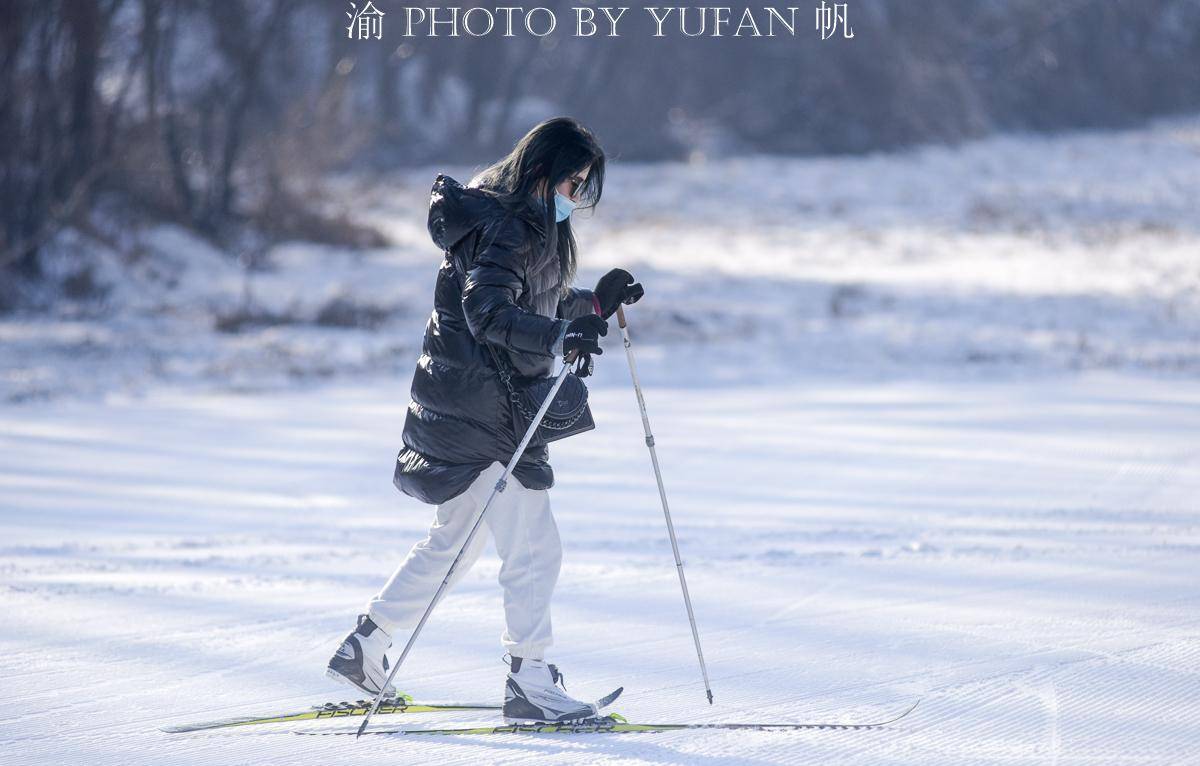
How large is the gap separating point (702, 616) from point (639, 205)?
17949 mm

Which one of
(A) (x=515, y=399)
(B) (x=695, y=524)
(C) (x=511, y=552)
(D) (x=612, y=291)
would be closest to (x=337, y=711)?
(C) (x=511, y=552)

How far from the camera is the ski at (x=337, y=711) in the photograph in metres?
3.32

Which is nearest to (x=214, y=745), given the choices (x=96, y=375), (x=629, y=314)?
(x=96, y=375)

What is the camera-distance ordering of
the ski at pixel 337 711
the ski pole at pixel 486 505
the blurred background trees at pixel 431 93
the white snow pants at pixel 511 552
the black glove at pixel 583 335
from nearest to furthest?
the black glove at pixel 583 335, the ski pole at pixel 486 505, the white snow pants at pixel 511 552, the ski at pixel 337 711, the blurred background trees at pixel 431 93

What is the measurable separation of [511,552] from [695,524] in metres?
2.50

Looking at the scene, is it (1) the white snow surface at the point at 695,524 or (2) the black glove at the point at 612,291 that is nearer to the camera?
(2) the black glove at the point at 612,291

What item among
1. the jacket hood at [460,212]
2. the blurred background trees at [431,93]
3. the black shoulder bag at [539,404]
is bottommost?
the black shoulder bag at [539,404]

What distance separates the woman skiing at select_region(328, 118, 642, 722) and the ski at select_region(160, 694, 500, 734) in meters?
0.09

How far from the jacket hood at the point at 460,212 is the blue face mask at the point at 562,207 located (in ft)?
0.24

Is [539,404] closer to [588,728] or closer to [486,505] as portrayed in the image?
[486,505]

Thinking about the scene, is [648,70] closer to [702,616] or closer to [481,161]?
[481,161]

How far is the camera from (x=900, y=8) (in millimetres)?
33219

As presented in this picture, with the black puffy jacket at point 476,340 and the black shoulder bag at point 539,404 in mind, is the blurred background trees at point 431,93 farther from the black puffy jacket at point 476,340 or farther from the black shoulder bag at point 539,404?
the black shoulder bag at point 539,404
